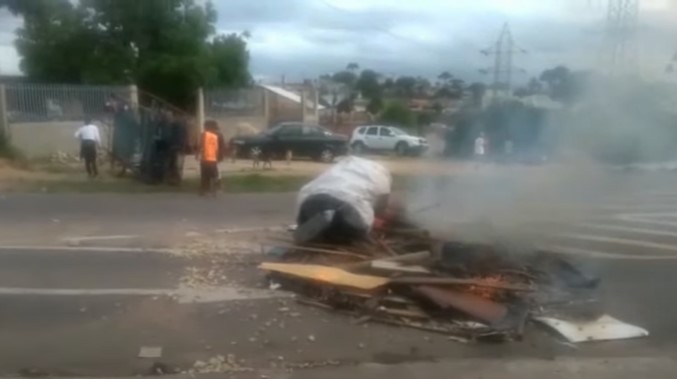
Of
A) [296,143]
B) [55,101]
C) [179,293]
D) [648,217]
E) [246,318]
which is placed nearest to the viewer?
[246,318]

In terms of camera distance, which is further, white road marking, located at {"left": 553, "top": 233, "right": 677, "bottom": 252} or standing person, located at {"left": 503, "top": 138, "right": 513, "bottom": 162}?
white road marking, located at {"left": 553, "top": 233, "right": 677, "bottom": 252}

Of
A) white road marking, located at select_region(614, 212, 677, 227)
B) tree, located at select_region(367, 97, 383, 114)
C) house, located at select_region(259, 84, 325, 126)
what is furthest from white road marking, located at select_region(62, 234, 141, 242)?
house, located at select_region(259, 84, 325, 126)

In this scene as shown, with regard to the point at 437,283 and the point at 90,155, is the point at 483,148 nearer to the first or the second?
the point at 437,283

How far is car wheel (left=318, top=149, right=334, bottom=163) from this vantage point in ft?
123

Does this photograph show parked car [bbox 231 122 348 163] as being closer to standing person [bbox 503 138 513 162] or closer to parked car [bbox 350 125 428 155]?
parked car [bbox 350 125 428 155]

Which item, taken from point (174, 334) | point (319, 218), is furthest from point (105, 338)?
point (319, 218)

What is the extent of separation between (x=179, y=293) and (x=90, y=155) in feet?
48.7

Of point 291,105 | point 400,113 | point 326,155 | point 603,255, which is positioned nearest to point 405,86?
point 400,113

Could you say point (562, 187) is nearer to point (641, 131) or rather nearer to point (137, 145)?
point (641, 131)

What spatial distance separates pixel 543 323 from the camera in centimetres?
969

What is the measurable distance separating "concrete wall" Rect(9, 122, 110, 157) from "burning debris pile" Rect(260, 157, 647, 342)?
1857 cm

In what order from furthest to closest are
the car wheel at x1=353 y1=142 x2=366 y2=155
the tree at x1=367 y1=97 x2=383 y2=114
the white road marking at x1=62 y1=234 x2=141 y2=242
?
1. the car wheel at x1=353 y1=142 x2=366 y2=155
2. the tree at x1=367 y1=97 x2=383 y2=114
3. the white road marking at x1=62 y1=234 x2=141 y2=242

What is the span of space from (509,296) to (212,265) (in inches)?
149

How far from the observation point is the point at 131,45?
139 ft
